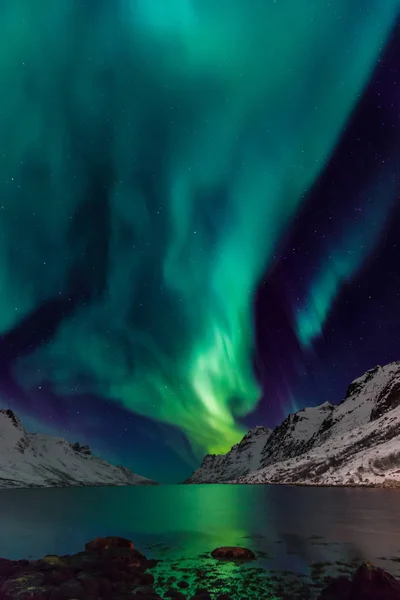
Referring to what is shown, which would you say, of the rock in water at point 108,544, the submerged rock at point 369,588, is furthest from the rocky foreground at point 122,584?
the rock in water at point 108,544

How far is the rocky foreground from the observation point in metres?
25.6

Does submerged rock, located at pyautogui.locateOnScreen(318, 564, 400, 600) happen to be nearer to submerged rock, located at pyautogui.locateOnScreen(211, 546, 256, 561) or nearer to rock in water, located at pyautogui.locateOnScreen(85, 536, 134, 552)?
submerged rock, located at pyautogui.locateOnScreen(211, 546, 256, 561)

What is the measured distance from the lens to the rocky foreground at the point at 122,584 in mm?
25578

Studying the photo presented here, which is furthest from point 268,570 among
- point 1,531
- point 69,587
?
point 1,531

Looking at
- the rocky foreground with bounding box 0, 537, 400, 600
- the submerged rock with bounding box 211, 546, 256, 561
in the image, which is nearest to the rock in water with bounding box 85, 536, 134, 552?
the rocky foreground with bounding box 0, 537, 400, 600

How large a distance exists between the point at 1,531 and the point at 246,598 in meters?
59.6

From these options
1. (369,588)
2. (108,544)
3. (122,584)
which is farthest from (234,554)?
(369,588)

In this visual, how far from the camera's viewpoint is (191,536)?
63.9 meters

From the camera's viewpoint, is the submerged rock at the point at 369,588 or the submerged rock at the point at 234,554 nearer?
the submerged rock at the point at 369,588

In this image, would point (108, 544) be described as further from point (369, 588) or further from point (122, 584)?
point (369, 588)

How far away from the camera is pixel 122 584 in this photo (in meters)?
30.9

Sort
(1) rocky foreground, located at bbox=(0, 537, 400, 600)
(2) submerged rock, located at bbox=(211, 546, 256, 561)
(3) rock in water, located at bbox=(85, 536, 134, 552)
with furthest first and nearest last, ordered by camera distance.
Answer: (3) rock in water, located at bbox=(85, 536, 134, 552)
(2) submerged rock, located at bbox=(211, 546, 256, 561)
(1) rocky foreground, located at bbox=(0, 537, 400, 600)

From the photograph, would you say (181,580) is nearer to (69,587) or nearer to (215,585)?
(215,585)

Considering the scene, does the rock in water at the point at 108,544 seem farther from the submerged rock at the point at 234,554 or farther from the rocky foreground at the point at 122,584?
the submerged rock at the point at 234,554
